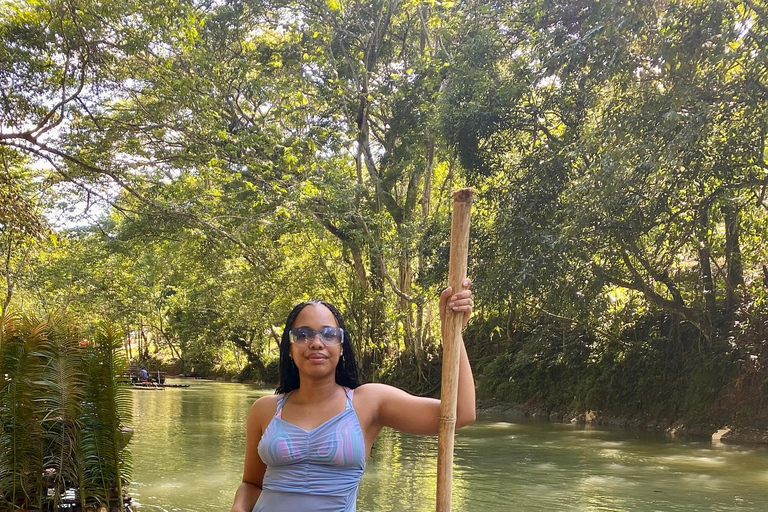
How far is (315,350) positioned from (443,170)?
16930mm

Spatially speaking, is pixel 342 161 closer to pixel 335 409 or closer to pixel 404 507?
pixel 404 507

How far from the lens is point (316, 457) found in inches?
69.4

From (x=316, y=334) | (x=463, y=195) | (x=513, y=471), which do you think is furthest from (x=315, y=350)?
(x=513, y=471)

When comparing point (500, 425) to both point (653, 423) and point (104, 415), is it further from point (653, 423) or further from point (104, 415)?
point (104, 415)

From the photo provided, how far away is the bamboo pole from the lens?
1939 mm

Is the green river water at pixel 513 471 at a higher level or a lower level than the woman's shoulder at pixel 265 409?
lower

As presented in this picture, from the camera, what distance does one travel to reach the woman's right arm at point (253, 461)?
6.35ft

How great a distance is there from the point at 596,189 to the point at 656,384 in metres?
7.20

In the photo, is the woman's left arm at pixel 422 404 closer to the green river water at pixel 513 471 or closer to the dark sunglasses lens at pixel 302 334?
the dark sunglasses lens at pixel 302 334

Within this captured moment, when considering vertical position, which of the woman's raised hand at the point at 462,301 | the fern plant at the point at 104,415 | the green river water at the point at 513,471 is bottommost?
the green river water at the point at 513,471

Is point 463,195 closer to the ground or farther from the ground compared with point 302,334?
farther from the ground

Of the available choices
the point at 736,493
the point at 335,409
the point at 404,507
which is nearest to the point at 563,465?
the point at 736,493

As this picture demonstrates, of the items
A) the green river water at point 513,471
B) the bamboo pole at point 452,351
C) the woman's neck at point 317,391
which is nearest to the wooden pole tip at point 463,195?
the bamboo pole at point 452,351

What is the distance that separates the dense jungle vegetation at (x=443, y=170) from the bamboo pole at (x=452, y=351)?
419 cm
